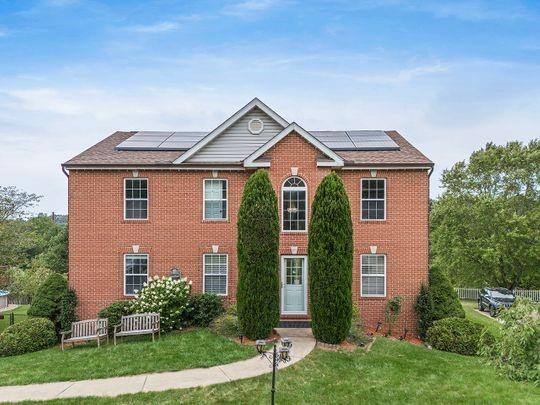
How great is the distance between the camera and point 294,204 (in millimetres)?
14789

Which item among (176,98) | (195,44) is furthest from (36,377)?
(176,98)

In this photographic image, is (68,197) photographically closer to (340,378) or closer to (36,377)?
(36,377)

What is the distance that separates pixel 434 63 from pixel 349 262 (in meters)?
10.9

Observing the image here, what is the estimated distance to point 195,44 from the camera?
17047 millimetres

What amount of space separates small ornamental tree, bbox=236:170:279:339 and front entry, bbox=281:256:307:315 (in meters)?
2.59

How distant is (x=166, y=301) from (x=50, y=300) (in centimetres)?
441

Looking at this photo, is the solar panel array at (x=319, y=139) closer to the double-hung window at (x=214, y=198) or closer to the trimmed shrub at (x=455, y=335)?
the double-hung window at (x=214, y=198)

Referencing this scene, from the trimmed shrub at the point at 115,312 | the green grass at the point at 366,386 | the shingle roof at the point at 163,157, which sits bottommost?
the green grass at the point at 366,386

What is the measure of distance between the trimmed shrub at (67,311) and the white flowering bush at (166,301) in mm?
2411

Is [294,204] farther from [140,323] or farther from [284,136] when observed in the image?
[140,323]

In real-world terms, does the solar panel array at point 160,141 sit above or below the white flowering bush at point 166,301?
above

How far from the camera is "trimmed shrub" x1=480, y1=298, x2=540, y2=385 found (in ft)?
21.2

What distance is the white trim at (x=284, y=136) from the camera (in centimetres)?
1430

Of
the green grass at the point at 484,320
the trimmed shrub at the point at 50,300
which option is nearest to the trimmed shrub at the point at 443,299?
the green grass at the point at 484,320
